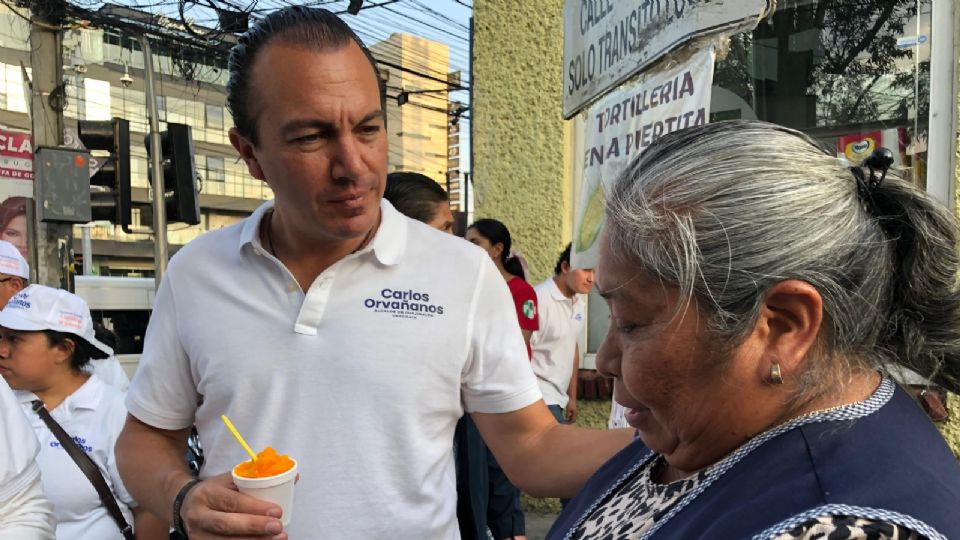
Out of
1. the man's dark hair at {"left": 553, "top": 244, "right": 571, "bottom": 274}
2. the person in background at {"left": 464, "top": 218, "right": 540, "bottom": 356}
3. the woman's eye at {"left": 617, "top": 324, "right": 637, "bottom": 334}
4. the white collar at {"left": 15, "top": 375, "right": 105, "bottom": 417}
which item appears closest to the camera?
the woman's eye at {"left": 617, "top": 324, "right": 637, "bottom": 334}

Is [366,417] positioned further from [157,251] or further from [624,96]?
[157,251]

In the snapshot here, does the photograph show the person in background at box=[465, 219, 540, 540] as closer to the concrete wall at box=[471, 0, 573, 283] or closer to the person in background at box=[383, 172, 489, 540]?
the concrete wall at box=[471, 0, 573, 283]

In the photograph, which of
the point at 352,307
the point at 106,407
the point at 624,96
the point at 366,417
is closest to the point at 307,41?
the point at 352,307

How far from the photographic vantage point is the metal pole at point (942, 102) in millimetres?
3582

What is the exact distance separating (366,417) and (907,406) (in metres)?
1.06

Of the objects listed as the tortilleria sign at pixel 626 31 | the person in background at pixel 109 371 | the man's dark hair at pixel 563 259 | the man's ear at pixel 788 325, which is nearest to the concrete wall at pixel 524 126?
the man's dark hair at pixel 563 259

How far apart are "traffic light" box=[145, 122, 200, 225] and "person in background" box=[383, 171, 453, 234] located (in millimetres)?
5980

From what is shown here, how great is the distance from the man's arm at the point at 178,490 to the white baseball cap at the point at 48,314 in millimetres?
1633

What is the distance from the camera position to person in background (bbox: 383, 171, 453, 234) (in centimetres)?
305

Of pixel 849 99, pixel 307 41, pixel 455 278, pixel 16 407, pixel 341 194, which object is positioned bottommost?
pixel 16 407

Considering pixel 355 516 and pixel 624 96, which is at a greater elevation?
pixel 624 96

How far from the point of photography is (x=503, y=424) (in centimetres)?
179

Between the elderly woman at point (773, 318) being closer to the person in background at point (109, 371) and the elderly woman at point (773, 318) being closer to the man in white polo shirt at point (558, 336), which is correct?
the person in background at point (109, 371)

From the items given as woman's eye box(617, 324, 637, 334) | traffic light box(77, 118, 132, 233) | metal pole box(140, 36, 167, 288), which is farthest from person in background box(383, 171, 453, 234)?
metal pole box(140, 36, 167, 288)
